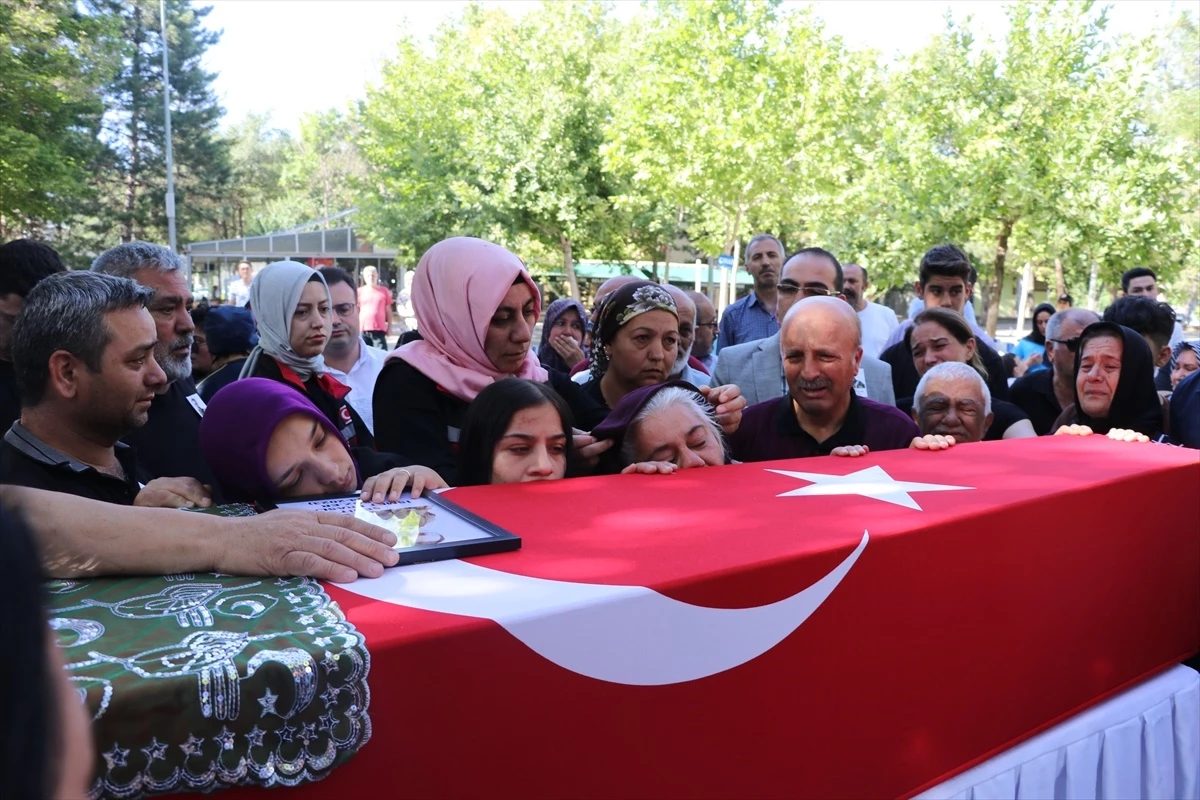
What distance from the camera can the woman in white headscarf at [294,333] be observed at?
13.8 ft

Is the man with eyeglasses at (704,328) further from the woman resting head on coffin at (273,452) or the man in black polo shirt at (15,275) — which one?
the woman resting head on coffin at (273,452)

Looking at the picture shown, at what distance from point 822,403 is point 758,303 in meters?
3.31

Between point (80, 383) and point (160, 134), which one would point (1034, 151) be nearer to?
point (80, 383)

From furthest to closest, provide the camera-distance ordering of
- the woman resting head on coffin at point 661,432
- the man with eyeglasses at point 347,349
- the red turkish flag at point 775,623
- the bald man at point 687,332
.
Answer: the man with eyeglasses at point 347,349
the bald man at point 687,332
the woman resting head on coffin at point 661,432
the red turkish flag at point 775,623

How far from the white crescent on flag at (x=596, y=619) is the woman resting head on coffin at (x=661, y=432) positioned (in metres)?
1.02

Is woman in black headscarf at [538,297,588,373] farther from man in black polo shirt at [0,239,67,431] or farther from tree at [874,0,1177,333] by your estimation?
tree at [874,0,1177,333]

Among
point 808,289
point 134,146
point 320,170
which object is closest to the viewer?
point 808,289

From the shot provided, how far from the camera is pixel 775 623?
168 centimetres

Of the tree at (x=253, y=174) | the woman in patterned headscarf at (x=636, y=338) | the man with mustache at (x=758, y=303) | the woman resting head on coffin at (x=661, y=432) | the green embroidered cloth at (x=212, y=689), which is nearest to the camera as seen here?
the green embroidered cloth at (x=212, y=689)

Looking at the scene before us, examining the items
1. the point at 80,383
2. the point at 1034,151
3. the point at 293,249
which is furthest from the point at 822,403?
the point at 293,249

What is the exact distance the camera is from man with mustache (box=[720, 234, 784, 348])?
20.5ft

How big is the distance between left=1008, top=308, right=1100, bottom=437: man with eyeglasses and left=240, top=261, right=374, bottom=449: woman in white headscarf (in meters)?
3.53

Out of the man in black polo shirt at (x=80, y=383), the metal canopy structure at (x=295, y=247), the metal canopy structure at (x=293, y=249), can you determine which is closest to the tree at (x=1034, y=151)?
the man in black polo shirt at (x=80, y=383)

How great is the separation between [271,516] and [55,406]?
116cm
